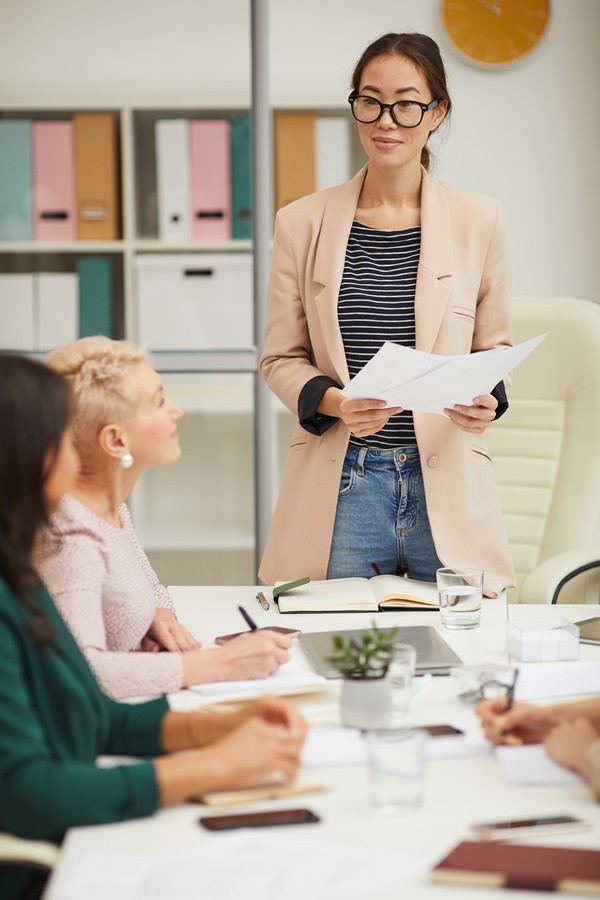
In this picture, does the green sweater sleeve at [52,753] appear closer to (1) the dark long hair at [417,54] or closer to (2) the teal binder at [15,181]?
(1) the dark long hair at [417,54]

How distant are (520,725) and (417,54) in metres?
1.34

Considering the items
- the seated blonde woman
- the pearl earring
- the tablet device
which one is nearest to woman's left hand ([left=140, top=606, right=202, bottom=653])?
the seated blonde woman

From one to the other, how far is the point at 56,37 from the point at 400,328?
229 cm

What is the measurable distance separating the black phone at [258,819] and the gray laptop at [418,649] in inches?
17.7

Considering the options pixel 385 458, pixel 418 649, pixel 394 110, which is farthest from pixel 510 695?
pixel 394 110

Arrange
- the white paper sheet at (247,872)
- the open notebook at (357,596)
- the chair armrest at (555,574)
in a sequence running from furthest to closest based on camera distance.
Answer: the chair armrest at (555,574) → the open notebook at (357,596) → the white paper sheet at (247,872)

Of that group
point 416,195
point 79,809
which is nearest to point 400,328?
point 416,195

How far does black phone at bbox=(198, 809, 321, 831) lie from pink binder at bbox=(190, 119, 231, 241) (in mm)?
2917

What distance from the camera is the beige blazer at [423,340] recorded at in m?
2.07

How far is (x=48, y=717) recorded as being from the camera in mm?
1159

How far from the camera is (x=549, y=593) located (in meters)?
2.35

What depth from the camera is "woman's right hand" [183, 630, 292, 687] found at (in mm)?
1516

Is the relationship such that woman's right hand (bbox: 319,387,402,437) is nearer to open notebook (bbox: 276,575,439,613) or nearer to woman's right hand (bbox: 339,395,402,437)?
woman's right hand (bbox: 339,395,402,437)

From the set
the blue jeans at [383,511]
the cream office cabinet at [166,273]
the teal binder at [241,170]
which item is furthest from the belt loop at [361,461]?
the teal binder at [241,170]
